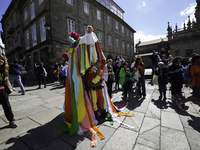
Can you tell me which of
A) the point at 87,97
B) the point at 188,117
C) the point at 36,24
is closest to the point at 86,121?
the point at 87,97

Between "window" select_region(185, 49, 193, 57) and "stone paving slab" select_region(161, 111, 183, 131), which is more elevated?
"window" select_region(185, 49, 193, 57)

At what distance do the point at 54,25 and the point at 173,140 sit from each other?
12.6 metres

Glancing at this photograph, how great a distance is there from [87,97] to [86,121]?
57 cm

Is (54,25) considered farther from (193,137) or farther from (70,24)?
(193,137)

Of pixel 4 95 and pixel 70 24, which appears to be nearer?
pixel 4 95

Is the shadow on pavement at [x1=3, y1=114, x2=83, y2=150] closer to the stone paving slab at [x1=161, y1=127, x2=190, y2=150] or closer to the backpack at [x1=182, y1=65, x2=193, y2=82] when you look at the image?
the stone paving slab at [x1=161, y1=127, x2=190, y2=150]

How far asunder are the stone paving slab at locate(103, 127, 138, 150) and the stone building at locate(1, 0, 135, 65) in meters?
10.5

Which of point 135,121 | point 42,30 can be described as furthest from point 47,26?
point 135,121

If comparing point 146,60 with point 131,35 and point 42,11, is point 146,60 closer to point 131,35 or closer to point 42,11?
point 131,35

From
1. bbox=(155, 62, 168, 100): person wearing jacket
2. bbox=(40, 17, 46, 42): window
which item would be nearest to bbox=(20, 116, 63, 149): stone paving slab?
bbox=(155, 62, 168, 100): person wearing jacket

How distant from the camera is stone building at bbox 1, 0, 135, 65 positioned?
10742 mm

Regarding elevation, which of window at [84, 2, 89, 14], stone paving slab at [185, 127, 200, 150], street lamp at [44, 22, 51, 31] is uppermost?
window at [84, 2, 89, 14]

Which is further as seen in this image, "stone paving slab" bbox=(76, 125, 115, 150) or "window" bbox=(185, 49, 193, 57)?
"window" bbox=(185, 49, 193, 57)

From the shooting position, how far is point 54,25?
10.6m
